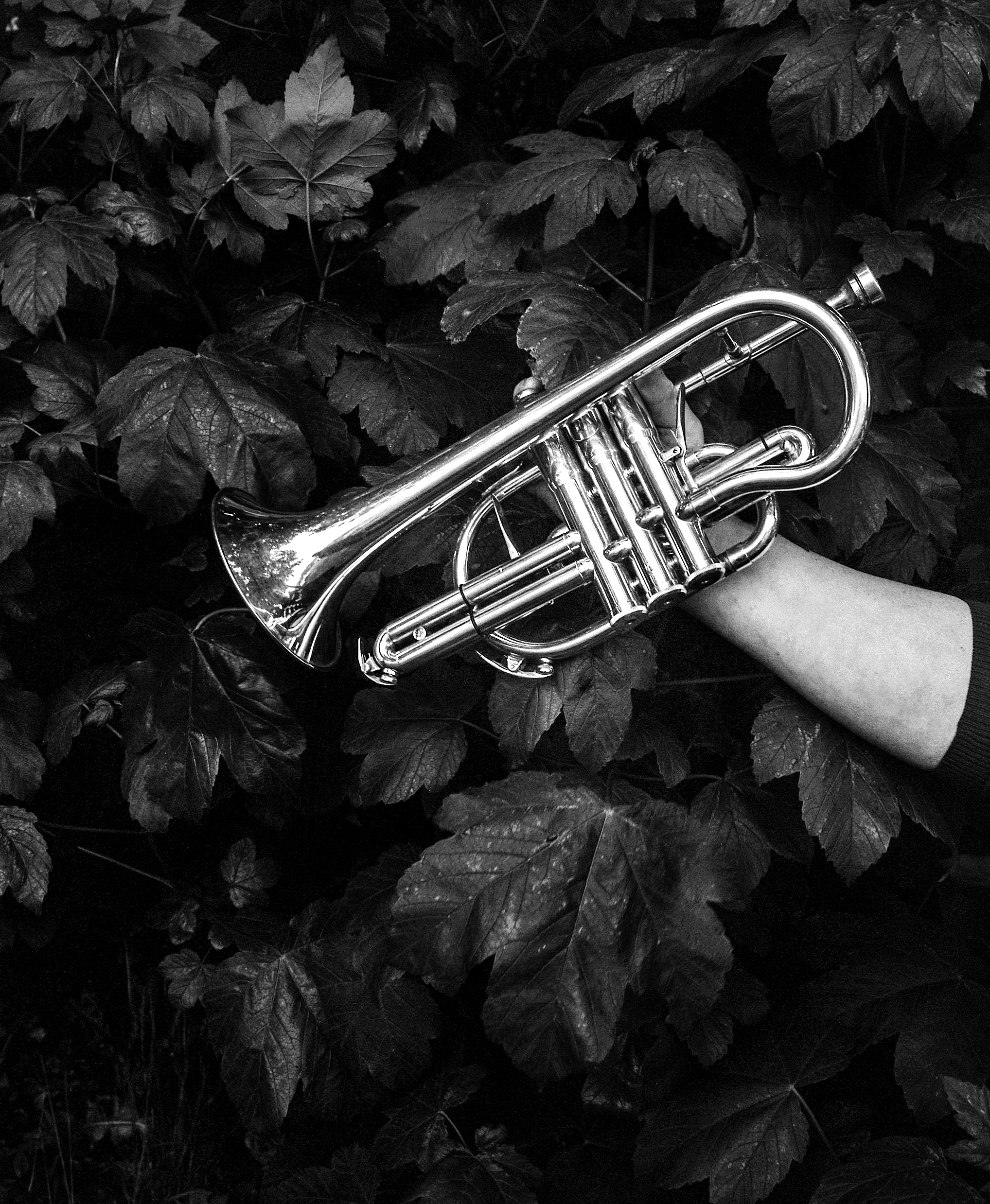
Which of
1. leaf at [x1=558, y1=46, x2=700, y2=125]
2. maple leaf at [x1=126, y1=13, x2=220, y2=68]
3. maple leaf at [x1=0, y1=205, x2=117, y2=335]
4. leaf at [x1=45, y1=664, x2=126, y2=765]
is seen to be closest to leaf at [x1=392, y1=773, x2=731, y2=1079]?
leaf at [x1=45, y1=664, x2=126, y2=765]

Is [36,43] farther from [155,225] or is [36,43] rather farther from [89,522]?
[89,522]

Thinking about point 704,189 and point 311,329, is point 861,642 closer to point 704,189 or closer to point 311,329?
point 704,189

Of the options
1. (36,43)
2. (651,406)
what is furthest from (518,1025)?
(36,43)

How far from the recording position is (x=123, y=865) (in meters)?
1.77

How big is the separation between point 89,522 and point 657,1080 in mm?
1218

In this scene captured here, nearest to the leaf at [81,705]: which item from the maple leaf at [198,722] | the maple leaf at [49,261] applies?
the maple leaf at [198,722]

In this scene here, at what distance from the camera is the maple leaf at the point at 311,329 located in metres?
1.45

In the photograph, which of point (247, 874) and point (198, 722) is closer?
point (198, 722)

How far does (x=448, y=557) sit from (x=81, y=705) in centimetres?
62

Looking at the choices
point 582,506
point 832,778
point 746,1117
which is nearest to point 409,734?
point 582,506

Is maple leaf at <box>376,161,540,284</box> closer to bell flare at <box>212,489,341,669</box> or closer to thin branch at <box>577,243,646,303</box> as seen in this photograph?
thin branch at <box>577,243,646,303</box>

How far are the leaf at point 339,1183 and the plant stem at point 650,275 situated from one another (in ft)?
4.31

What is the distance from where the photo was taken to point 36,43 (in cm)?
149

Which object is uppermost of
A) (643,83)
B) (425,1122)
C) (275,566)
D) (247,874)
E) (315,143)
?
(315,143)
